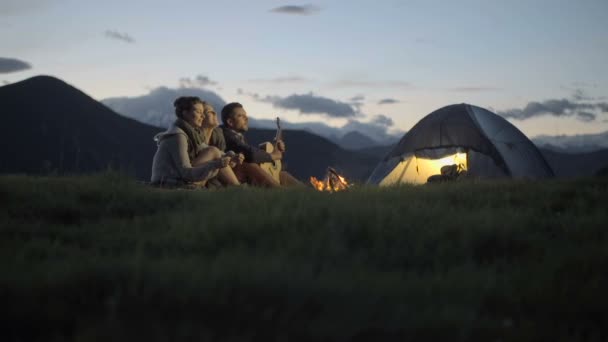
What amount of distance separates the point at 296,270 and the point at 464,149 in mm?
11247

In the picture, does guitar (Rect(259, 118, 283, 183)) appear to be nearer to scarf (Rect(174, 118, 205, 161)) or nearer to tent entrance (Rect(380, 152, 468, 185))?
scarf (Rect(174, 118, 205, 161))

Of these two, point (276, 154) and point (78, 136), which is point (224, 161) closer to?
point (276, 154)

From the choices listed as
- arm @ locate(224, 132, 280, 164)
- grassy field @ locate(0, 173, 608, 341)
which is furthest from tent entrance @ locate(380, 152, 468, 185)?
grassy field @ locate(0, 173, 608, 341)

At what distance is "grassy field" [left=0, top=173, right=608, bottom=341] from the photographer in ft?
8.25

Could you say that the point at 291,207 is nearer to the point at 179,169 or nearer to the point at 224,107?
the point at 179,169

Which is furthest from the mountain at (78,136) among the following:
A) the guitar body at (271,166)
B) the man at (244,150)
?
the guitar body at (271,166)

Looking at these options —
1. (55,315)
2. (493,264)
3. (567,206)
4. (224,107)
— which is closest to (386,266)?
(493,264)

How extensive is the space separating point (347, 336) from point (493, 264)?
5.45ft

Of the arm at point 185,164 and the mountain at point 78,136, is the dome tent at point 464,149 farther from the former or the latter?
the mountain at point 78,136

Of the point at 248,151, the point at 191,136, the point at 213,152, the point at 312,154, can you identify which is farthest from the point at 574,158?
the point at 191,136

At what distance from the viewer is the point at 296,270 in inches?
122

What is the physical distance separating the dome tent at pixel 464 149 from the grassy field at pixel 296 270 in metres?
7.38

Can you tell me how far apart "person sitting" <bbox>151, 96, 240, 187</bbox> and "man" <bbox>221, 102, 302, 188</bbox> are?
0.51 metres

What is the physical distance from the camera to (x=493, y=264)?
3.71 m
